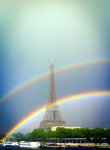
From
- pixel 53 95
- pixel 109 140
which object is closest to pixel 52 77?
pixel 53 95

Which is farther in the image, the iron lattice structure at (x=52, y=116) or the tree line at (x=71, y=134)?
the iron lattice structure at (x=52, y=116)

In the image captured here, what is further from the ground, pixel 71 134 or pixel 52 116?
pixel 52 116

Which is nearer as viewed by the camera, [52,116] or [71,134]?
[71,134]

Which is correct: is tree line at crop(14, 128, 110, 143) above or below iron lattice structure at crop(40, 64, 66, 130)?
below

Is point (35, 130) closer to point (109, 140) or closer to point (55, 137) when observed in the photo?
point (55, 137)

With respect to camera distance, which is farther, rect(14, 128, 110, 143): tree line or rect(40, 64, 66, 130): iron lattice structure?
rect(40, 64, 66, 130): iron lattice structure

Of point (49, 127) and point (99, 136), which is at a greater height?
point (49, 127)

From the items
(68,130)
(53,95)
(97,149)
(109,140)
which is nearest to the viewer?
(97,149)

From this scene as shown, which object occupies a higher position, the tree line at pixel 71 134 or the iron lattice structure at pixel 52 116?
the iron lattice structure at pixel 52 116
